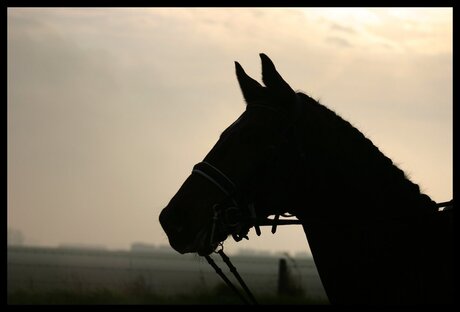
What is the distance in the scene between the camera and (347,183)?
5594mm

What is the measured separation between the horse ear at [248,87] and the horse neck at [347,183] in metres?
0.42

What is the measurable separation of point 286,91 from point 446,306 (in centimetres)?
186

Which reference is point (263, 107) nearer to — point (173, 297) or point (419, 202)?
point (419, 202)

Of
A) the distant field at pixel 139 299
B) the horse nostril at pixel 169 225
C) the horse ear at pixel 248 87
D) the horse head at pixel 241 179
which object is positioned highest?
the horse ear at pixel 248 87

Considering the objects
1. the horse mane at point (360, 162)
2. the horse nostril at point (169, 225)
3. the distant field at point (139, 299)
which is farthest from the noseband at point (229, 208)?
the distant field at point (139, 299)

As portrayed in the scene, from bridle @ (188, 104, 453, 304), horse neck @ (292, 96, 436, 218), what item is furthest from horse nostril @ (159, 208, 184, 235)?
horse neck @ (292, 96, 436, 218)

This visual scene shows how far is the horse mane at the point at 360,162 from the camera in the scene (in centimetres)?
560

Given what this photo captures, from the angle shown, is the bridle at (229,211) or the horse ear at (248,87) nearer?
the bridle at (229,211)

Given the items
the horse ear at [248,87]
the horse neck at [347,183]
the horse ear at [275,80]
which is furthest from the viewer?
the horse ear at [248,87]

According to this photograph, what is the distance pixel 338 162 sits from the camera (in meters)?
5.62

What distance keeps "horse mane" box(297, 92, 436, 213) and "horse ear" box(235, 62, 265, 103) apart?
343 mm

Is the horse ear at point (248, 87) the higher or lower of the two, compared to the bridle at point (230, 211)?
higher

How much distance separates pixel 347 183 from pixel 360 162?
0.19 m

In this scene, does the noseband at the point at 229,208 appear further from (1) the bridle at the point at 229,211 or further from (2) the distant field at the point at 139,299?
(2) the distant field at the point at 139,299
